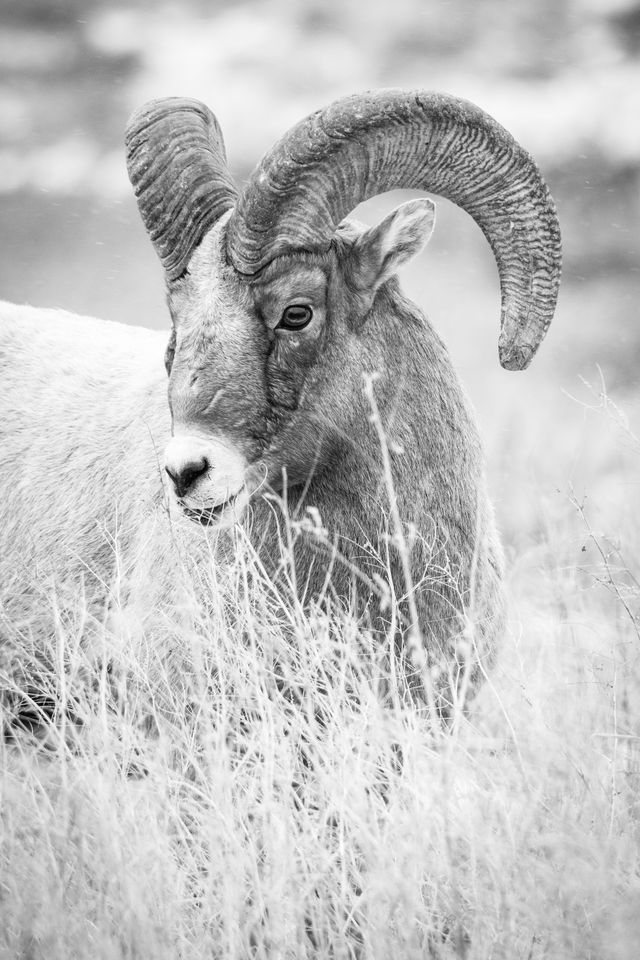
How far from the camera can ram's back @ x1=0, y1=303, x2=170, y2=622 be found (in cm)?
517

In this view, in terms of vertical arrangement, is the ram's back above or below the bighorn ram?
below

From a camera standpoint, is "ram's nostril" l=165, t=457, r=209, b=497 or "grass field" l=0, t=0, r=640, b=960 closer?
"grass field" l=0, t=0, r=640, b=960

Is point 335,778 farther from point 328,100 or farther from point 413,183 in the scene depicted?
point 328,100

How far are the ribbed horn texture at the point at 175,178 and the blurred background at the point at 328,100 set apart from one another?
1093 centimetres

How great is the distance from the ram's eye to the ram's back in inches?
37.8

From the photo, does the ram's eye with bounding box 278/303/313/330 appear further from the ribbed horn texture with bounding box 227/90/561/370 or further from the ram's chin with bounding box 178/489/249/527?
the ram's chin with bounding box 178/489/249/527

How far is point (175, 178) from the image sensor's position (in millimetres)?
4598

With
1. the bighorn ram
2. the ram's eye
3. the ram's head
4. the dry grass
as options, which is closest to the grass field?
the dry grass

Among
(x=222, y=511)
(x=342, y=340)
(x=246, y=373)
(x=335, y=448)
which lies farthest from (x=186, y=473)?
(x=342, y=340)

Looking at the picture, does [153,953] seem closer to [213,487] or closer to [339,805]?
[339,805]

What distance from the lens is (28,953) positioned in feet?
8.87

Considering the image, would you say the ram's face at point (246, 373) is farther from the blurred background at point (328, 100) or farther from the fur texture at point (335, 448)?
the blurred background at point (328, 100)

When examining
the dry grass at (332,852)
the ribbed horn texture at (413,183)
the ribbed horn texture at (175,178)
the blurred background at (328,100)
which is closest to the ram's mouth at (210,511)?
the dry grass at (332,852)

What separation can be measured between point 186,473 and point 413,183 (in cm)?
189
